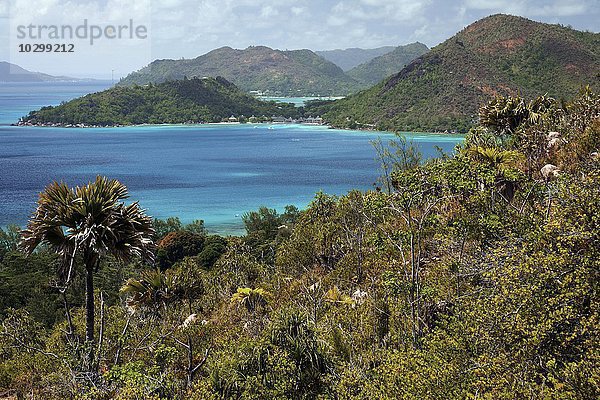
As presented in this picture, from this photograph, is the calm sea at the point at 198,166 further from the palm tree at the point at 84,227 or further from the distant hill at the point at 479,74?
the palm tree at the point at 84,227

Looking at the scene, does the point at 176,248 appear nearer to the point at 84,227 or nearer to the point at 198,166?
the point at 84,227

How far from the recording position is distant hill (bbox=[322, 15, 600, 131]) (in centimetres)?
14150

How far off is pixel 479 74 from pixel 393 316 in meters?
153

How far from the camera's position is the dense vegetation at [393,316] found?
26.3 feet

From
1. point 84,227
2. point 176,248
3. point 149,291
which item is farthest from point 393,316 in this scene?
point 176,248

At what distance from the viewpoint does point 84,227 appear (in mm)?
11117

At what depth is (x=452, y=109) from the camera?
484 feet

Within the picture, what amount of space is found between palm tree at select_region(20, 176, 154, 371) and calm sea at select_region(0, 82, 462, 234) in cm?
3210

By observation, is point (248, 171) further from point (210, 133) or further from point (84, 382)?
point (84, 382)

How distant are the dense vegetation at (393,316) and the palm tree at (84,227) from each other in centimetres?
Answer: 9

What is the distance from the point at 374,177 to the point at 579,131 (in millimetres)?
66755

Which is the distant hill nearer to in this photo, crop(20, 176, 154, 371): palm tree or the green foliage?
the green foliage

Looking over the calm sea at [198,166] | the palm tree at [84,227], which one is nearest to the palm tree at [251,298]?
the palm tree at [84,227]

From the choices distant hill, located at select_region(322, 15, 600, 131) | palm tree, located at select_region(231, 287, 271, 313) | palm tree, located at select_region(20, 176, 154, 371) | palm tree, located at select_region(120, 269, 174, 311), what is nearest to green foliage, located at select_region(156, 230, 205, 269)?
palm tree, located at select_region(120, 269, 174, 311)
